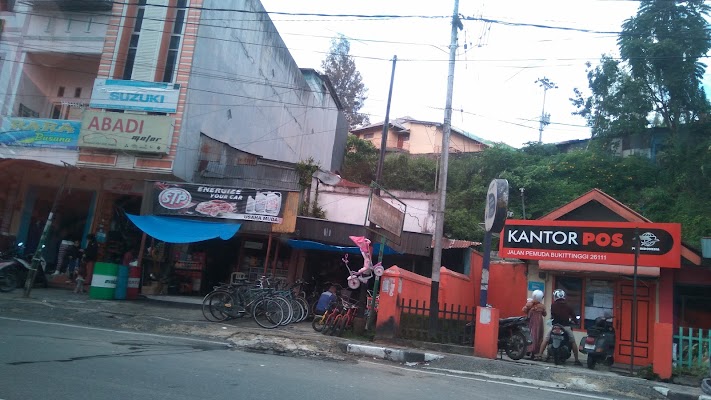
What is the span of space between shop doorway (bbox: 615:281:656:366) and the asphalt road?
6.59m

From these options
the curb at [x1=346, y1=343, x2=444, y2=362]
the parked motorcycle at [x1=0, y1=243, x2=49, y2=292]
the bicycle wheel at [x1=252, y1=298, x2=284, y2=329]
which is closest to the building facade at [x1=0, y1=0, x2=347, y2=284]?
the parked motorcycle at [x1=0, y1=243, x2=49, y2=292]

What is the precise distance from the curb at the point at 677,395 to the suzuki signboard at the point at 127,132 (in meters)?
14.1

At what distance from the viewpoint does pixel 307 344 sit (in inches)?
386

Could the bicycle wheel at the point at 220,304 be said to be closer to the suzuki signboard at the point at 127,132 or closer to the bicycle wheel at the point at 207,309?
the bicycle wheel at the point at 207,309

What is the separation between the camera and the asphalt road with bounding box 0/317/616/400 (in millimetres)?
5344

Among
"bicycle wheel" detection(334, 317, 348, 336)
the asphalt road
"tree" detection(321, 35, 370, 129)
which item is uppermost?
"tree" detection(321, 35, 370, 129)

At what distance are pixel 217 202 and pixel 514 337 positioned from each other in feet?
28.9

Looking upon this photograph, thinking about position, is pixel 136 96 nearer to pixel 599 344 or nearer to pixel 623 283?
pixel 599 344

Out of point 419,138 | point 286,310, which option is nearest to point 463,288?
point 286,310

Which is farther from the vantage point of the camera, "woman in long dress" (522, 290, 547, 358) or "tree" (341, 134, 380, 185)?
"tree" (341, 134, 380, 185)

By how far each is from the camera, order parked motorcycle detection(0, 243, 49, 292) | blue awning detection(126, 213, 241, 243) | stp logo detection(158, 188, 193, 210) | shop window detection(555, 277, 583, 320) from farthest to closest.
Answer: stp logo detection(158, 188, 193, 210) → shop window detection(555, 277, 583, 320) → blue awning detection(126, 213, 241, 243) → parked motorcycle detection(0, 243, 49, 292)

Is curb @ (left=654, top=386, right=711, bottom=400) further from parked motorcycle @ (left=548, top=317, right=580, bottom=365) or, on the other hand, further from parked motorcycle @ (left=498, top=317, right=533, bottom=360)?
parked motorcycle @ (left=498, top=317, right=533, bottom=360)

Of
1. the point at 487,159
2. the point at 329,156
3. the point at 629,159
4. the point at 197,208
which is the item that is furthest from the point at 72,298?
the point at 629,159

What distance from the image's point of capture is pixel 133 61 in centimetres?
1705
